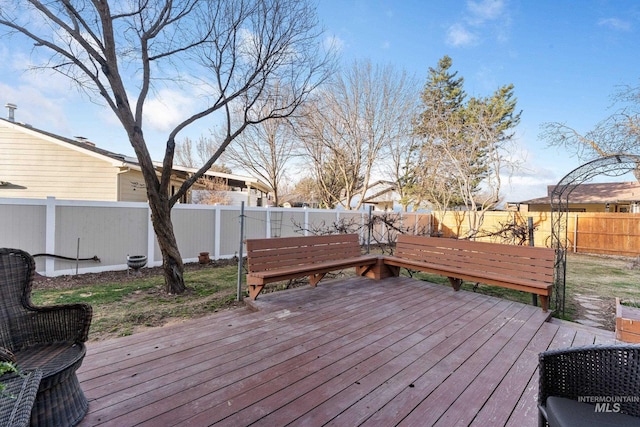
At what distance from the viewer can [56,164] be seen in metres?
9.36

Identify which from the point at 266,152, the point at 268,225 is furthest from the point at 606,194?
the point at 268,225

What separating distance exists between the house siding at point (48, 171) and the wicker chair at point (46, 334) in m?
8.91

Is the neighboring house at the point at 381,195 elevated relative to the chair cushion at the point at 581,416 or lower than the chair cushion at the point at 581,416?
elevated

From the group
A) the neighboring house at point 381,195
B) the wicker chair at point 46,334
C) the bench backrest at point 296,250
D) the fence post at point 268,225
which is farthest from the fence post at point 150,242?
the neighboring house at point 381,195

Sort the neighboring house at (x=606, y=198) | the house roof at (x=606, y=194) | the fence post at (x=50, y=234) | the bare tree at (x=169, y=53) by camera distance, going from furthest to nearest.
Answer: the house roof at (x=606, y=194) → the neighboring house at (x=606, y=198) → the fence post at (x=50, y=234) → the bare tree at (x=169, y=53)

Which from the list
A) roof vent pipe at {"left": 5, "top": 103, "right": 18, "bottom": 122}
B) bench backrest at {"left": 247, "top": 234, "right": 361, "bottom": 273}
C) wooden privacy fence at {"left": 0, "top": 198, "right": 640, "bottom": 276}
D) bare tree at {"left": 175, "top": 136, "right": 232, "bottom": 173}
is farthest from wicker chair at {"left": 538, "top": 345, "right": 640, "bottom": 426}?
bare tree at {"left": 175, "top": 136, "right": 232, "bottom": 173}

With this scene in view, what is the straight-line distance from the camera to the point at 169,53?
535cm

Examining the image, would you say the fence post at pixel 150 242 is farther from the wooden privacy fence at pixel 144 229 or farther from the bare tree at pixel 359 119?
the bare tree at pixel 359 119

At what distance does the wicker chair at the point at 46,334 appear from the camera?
1674mm

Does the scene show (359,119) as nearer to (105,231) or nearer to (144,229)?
(144,229)

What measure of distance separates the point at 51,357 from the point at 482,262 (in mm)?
5008

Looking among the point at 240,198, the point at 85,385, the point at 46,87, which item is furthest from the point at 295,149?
the point at 85,385

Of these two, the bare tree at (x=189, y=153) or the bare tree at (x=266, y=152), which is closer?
the bare tree at (x=266, y=152)

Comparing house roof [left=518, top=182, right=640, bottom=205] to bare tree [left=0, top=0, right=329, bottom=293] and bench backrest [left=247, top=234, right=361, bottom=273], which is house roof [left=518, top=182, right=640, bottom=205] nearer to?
bench backrest [left=247, top=234, right=361, bottom=273]
